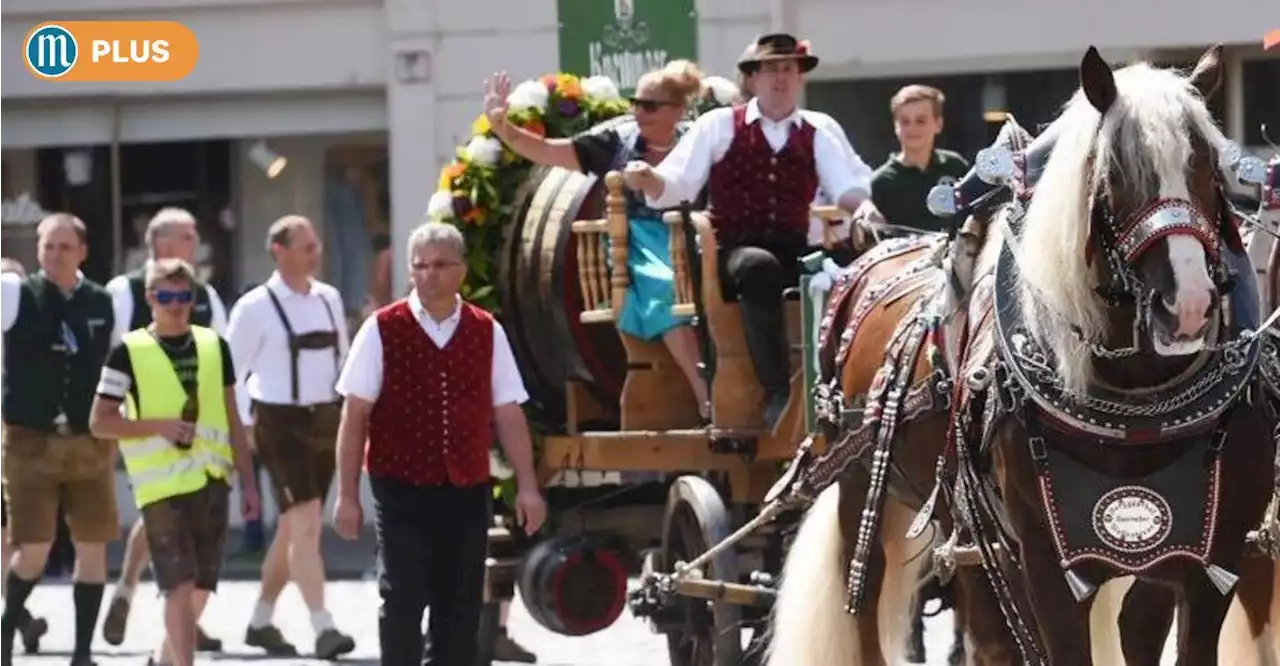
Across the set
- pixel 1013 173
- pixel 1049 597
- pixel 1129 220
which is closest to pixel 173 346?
pixel 1013 173

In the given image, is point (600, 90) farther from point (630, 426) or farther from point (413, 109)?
point (413, 109)

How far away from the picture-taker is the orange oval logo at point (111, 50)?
18.9m

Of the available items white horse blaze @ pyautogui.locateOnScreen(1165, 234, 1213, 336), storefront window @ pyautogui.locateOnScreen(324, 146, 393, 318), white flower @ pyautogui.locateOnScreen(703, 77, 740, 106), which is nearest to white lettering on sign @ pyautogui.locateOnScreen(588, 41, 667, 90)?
storefront window @ pyautogui.locateOnScreen(324, 146, 393, 318)

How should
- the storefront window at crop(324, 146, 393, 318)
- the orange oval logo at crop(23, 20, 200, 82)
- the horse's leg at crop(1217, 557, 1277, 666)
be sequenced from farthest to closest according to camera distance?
the storefront window at crop(324, 146, 393, 318), the orange oval logo at crop(23, 20, 200, 82), the horse's leg at crop(1217, 557, 1277, 666)

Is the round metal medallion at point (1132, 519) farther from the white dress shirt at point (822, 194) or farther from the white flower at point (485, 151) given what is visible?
the white flower at point (485, 151)

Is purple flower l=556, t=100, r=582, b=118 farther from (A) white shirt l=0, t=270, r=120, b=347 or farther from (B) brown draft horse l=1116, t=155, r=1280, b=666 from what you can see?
(B) brown draft horse l=1116, t=155, r=1280, b=666

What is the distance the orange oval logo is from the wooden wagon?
7975mm

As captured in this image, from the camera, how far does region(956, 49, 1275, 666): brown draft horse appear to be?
21.5 feet

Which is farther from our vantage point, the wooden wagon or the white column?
the white column

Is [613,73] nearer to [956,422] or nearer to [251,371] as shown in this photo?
[251,371]

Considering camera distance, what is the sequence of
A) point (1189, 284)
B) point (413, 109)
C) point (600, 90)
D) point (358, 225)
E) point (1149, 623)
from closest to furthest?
point (1189, 284), point (1149, 623), point (600, 90), point (413, 109), point (358, 225)

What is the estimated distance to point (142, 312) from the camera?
12.9 metres

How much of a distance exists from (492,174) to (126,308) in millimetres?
2377

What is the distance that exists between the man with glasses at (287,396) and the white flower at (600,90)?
1866 millimetres
